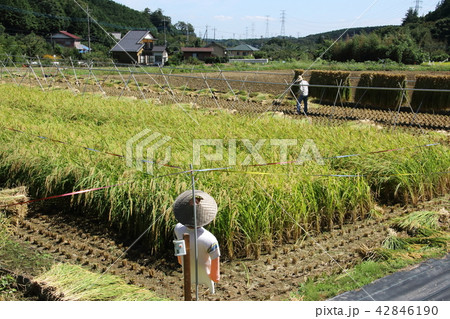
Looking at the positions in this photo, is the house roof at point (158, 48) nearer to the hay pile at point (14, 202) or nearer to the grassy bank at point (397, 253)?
the hay pile at point (14, 202)

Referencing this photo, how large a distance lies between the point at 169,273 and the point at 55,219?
70.0 inches

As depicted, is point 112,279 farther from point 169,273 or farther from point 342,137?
point 342,137

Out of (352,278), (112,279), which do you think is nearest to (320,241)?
(352,278)

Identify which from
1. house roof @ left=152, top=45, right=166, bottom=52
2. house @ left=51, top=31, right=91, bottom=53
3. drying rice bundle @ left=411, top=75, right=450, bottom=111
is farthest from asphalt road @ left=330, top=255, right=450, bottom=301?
house @ left=51, top=31, right=91, bottom=53

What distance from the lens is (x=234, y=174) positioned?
14.2ft

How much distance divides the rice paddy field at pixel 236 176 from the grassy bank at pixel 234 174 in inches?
0.5

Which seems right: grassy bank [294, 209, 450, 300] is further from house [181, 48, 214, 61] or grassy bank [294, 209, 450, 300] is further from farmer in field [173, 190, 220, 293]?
house [181, 48, 214, 61]

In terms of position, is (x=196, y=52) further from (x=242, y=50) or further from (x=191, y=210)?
(x=191, y=210)

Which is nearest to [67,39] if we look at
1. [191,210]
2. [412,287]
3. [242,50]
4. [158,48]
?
[158,48]

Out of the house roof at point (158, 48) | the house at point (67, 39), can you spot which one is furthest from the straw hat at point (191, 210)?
the house at point (67, 39)

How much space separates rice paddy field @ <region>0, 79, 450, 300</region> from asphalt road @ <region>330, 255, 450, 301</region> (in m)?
0.64

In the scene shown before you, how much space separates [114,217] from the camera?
14.2ft

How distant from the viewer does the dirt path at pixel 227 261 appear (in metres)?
3.34

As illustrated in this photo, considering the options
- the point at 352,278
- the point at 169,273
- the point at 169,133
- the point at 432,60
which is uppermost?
the point at 432,60
